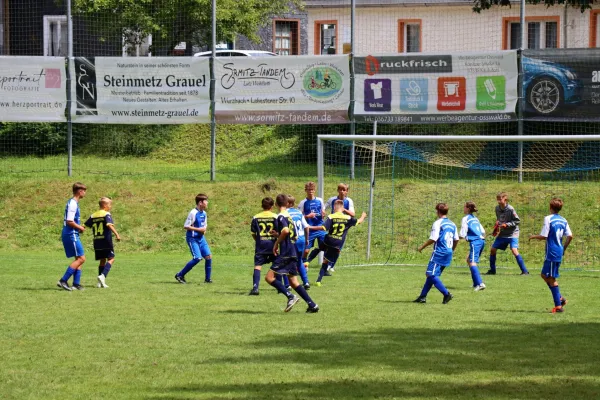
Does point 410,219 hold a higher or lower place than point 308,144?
lower

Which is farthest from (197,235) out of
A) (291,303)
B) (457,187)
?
(457,187)

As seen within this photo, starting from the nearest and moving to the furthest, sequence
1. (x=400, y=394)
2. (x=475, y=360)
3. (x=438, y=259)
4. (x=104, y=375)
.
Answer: (x=400, y=394)
(x=104, y=375)
(x=475, y=360)
(x=438, y=259)

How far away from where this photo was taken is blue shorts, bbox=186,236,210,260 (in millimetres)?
17250

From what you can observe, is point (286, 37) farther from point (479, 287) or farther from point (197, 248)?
point (479, 287)

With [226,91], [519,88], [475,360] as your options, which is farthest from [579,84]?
[475,360]

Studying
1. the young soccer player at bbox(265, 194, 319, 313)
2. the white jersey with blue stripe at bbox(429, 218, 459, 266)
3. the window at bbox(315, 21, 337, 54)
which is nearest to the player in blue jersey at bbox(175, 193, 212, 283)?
the young soccer player at bbox(265, 194, 319, 313)

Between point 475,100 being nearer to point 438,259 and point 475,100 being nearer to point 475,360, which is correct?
point 438,259

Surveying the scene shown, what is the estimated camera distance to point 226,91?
84.6ft

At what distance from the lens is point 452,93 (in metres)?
25.2

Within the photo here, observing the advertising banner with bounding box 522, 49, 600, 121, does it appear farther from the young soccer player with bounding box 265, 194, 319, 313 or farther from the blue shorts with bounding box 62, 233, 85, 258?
the blue shorts with bounding box 62, 233, 85, 258

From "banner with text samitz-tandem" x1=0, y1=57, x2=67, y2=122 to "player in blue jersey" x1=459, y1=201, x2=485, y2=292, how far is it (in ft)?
42.4

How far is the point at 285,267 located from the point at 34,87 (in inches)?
577

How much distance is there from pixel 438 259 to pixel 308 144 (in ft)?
40.4

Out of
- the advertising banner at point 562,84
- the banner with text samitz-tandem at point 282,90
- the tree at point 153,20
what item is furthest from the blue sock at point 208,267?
the tree at point 153,20
